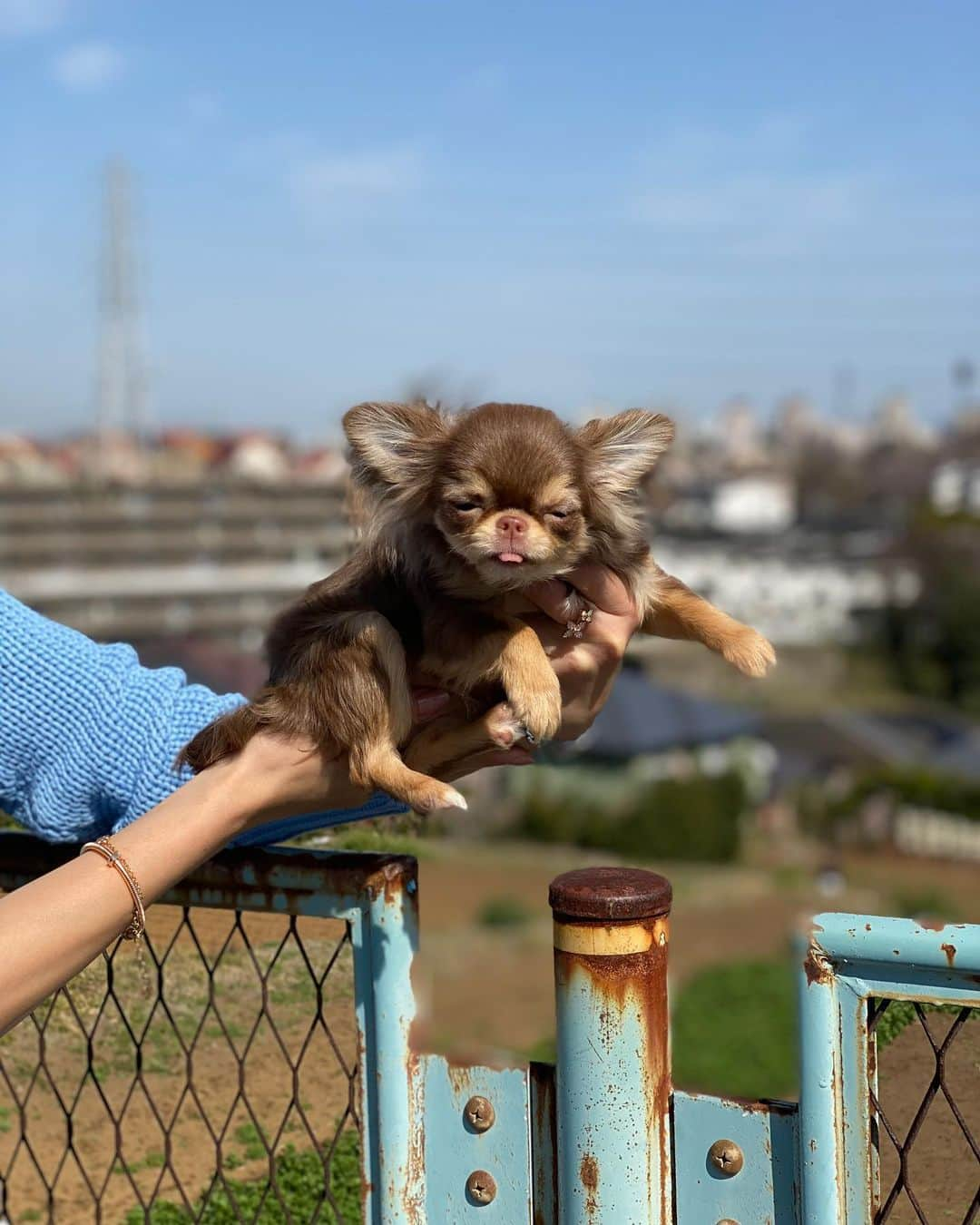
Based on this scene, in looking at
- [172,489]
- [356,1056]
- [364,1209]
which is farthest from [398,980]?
[172,489]

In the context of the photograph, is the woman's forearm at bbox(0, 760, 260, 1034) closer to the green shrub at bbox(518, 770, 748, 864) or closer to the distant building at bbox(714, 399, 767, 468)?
the green shrub at bbox(518, 770, 748, 864)

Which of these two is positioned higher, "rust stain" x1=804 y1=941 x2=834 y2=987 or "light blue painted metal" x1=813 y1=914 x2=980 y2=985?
"light blue painted metal" x1=813 y1=914 x2=980 y2=985

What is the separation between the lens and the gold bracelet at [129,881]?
225 centimetres

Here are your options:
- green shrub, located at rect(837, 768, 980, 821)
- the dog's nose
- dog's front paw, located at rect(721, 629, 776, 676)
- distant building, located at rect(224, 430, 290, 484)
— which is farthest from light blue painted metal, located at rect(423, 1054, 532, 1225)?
distant building, located at rect(224, 430, 290, 484)

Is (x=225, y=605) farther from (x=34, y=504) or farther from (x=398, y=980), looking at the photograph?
(x=398, y=980)

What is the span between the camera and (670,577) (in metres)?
3.25

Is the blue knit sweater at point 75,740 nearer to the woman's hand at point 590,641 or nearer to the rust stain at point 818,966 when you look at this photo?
the woman's hand at point 590,641

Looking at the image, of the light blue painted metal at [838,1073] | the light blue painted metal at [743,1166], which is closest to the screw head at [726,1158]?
the light blue painted metal at [743,1166]

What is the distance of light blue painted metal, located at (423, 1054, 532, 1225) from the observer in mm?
2246

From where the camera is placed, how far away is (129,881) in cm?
225

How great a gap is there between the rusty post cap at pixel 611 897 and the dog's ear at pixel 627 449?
1.08 meters

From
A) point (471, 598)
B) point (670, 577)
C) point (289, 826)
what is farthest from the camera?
point (670, 577)

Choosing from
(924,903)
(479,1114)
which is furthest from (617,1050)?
(924,903)

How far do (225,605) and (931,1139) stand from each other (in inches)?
2592
